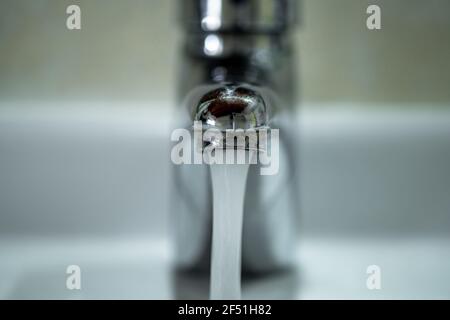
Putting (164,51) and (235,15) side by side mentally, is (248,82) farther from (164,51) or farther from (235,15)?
(164,51)

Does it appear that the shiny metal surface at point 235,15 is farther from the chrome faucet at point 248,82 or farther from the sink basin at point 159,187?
the sink basin at point 159,187

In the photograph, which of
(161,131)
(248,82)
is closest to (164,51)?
(161,131)

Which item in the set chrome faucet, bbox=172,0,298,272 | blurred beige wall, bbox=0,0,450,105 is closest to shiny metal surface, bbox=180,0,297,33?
chrome faucet, bbox=172,0,298,272

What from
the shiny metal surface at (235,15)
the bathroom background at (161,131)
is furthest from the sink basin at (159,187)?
the shiny metal surface at (235,15)

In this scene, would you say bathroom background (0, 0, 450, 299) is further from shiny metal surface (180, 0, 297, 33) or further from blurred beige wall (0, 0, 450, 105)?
shiny metal surface (180, 0, 297, 33)

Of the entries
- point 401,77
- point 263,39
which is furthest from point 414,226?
point 263,39

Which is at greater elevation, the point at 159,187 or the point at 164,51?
the point at 164,51
